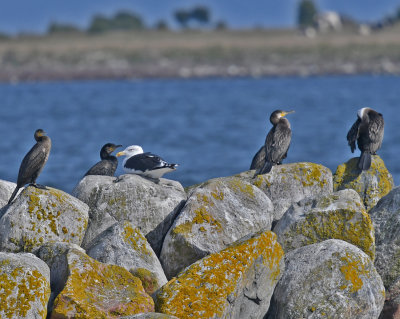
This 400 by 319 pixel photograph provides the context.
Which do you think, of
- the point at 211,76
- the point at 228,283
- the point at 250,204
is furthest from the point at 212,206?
the point at 211,76

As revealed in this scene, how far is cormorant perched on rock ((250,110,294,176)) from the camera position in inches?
432

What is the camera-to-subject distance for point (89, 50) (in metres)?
98.4

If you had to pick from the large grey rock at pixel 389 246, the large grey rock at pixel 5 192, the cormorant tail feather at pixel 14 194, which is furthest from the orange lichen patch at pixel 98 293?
the large grey rock at pixel 389 246

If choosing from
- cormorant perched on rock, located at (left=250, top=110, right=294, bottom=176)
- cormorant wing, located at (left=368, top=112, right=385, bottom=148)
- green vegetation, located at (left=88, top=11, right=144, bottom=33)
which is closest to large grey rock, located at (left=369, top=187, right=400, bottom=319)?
cormorant perched on rock, located at (left=250, top=110, right=294, bottom=176)

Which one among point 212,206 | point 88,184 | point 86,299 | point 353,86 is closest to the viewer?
point 86,299

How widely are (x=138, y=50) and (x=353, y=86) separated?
1300 inches

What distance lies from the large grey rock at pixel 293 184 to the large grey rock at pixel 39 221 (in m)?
2.48

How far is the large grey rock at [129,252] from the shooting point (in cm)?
848

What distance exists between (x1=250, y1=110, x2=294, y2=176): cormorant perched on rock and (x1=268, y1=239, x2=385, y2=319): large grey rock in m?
2.40

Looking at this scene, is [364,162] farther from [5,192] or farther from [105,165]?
[5,192]

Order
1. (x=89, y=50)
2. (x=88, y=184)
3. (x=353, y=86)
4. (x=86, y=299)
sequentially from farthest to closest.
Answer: (x=89, y=50)
(x=353, y=86)
(x=88, y=184)
(x=86, y=299)

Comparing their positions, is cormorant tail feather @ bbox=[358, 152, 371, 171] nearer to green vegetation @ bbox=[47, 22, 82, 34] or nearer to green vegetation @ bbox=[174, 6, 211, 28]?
green vegetation @ bbox=[47, 22, 82, 34]

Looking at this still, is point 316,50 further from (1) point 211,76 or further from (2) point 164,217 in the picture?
(2) point 164,217

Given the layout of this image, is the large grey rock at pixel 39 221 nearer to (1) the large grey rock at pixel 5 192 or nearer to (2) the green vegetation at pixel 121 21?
(1) the large grey rock at pixel 5 192
